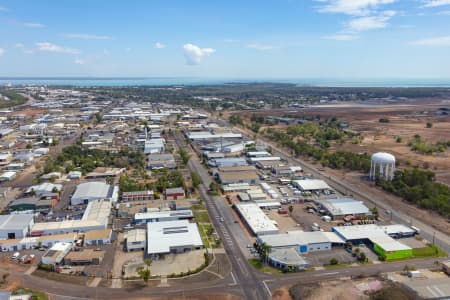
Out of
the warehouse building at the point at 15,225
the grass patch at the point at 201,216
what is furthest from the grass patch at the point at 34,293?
the grass patch at the point at 201,216

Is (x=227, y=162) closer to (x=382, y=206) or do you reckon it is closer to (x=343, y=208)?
(x=343, y=208)

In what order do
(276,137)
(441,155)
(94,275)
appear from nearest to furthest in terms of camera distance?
(94,275)
(441,155)
(276,137)

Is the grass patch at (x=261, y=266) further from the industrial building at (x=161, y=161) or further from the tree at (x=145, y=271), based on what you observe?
the industrial building at (x=161, y=161)

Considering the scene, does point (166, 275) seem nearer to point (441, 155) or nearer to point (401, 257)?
point (401, 257)

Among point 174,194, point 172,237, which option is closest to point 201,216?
point 174,194

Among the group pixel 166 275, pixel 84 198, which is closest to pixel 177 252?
pixel 166 275

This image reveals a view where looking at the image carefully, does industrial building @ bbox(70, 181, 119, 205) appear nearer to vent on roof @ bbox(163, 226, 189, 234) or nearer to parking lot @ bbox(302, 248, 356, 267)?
vent on roof @ bbox(163, 226, 189, 234)
